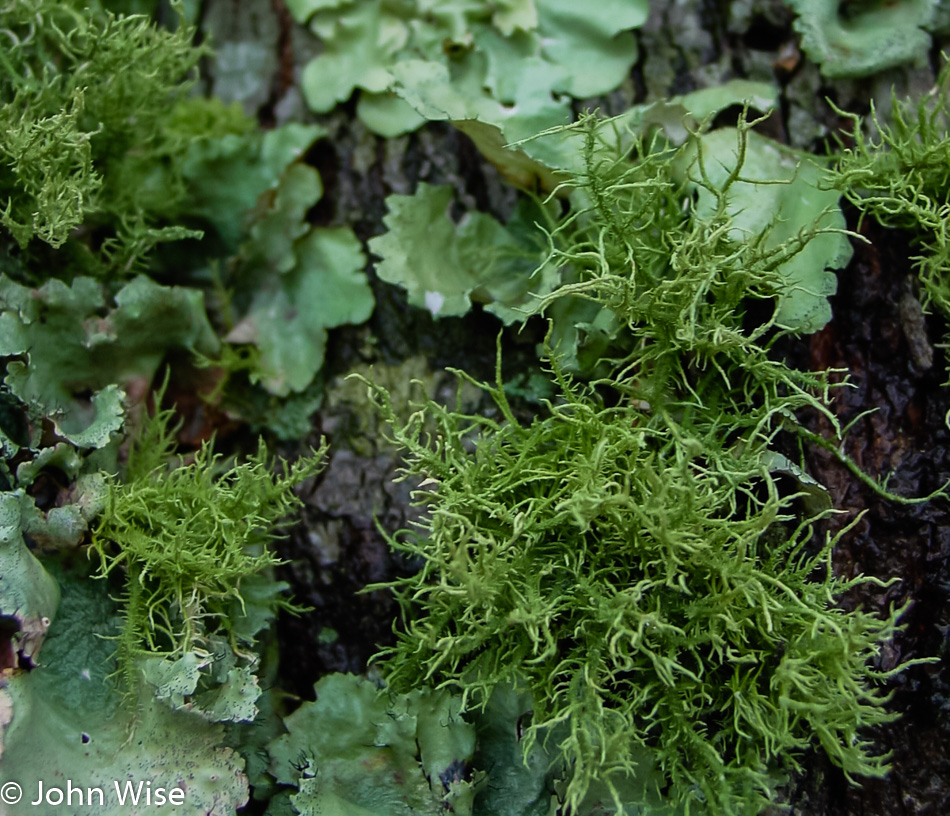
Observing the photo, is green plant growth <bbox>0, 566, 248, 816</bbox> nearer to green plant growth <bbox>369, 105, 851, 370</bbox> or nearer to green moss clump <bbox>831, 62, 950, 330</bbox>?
green plant growth <bbox>369, 105, 851, 370</bbox>

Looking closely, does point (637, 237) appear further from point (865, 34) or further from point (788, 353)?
point (865, 34)

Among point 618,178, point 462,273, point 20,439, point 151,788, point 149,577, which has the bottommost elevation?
point 151,788

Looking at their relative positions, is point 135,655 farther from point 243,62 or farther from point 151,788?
point 243,62

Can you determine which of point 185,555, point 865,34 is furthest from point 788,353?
point 185,555

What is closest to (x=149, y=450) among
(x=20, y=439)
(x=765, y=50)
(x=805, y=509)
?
(x=20, y=439)

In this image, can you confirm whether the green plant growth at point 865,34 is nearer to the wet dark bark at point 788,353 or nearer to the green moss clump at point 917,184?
the wet dark bark at point 788,353
